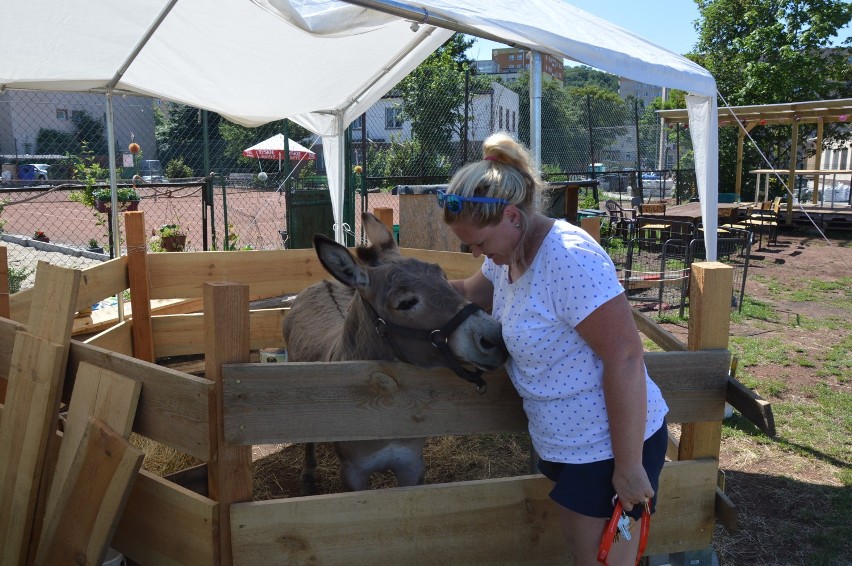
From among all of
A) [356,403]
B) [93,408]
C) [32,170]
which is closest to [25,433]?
[93,408]

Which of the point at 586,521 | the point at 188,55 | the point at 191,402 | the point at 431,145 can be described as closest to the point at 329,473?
the point at 191,402

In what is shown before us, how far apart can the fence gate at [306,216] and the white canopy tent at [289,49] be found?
11.2ft

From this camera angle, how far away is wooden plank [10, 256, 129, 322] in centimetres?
394

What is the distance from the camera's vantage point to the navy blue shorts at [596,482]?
201 centimetres

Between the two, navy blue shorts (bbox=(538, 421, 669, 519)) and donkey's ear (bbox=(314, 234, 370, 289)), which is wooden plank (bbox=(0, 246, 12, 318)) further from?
navy blue shorts (bbox=(538, 421, 669, 519))

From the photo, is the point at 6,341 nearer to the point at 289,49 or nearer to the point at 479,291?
the point at 479,291

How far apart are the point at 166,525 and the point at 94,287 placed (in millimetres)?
2415

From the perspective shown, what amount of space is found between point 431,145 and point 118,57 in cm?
1006

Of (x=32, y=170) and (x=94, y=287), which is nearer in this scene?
(x=94, y=287)

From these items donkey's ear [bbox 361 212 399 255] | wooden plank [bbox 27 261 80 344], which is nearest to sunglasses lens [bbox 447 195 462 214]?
donkey's ear [bbox 361 212 399 255]

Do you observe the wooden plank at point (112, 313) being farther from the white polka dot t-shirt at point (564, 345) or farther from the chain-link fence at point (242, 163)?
the white polka dot t-shirt at point (564, 345)

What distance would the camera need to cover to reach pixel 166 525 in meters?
2.45

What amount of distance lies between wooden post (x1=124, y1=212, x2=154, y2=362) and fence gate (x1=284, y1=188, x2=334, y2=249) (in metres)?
5.00

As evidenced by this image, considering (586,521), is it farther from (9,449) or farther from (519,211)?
(9,449)
